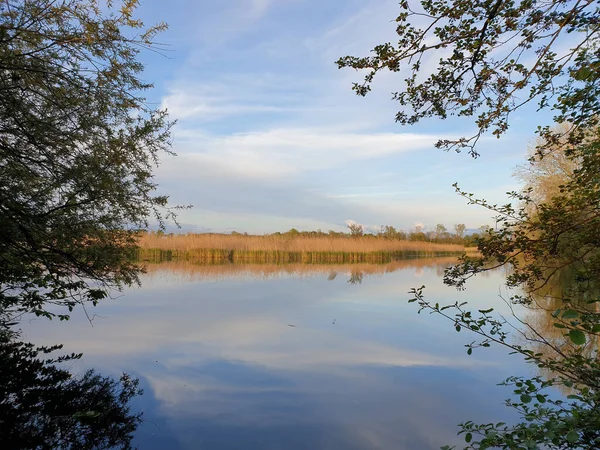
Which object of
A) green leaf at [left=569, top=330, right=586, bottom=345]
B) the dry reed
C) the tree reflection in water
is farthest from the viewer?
the dry reed

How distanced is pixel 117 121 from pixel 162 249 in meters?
15.0

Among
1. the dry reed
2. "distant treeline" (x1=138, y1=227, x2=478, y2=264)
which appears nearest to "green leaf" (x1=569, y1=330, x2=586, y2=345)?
"distant treeline" (x1=138, y1=227, x2=478, y2=264)

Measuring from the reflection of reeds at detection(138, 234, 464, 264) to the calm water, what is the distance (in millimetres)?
9936

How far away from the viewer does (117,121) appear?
3.75m

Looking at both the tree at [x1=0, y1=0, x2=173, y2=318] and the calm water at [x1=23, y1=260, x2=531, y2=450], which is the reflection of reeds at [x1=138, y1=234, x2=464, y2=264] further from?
the tree at [x1=0, y1=0, x2=173, y2=318]

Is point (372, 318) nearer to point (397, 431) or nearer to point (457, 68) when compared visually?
point (397, 431)

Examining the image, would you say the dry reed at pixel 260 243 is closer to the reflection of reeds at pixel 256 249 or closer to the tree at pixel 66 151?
the reflection of reeds at pixel 256 249

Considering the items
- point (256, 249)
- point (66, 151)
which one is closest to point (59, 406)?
point (66, 151)

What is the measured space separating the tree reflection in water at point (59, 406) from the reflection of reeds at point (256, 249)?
13204 millimetres

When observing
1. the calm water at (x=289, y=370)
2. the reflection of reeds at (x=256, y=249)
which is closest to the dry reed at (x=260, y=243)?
the reflection of reeds at (x=256, y=249)

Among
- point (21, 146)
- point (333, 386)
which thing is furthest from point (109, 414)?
point (21, 146)

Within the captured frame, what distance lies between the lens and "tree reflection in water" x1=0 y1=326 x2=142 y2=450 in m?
2.55

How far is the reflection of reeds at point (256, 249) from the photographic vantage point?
1784cm

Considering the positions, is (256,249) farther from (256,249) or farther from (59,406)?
(59,406)
